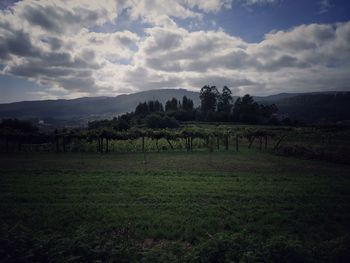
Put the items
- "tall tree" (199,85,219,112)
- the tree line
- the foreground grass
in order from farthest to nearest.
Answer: "tall tree" (199,85,219,112) → the tree line → the foreground grass

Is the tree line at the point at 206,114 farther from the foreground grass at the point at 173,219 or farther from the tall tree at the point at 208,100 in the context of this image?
the foreground grass at the point at 173,219

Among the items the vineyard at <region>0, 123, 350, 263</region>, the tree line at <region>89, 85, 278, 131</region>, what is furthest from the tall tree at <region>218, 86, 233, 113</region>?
the vineyard at <region>0, 123, 350, 263</region>

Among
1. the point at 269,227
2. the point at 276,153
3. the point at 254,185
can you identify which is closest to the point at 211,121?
the point at 276,153

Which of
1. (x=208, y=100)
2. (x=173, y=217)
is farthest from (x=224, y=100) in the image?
(x=173, y=217)

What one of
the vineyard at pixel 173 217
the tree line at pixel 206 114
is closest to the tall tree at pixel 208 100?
the tree line at pixel 206 114

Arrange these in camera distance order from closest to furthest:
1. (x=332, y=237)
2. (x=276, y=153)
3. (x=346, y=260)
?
(x=346, y=260) < (x=332, y=237) < (x=276, y=153)

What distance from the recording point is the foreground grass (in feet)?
14.4

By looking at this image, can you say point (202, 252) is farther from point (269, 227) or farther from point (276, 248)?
point (269, 227)

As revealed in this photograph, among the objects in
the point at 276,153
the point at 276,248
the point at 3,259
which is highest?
the point at 3,259

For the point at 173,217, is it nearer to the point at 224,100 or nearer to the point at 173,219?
the point at 173,219

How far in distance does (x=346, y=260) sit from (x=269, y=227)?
2542 mm

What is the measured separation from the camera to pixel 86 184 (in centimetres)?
1133

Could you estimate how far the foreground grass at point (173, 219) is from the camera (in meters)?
4.38

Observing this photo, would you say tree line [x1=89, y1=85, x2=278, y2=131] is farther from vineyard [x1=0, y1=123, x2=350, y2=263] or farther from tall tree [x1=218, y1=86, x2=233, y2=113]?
vineyard [x1=0, y1=123, x2=350, y2=263]
